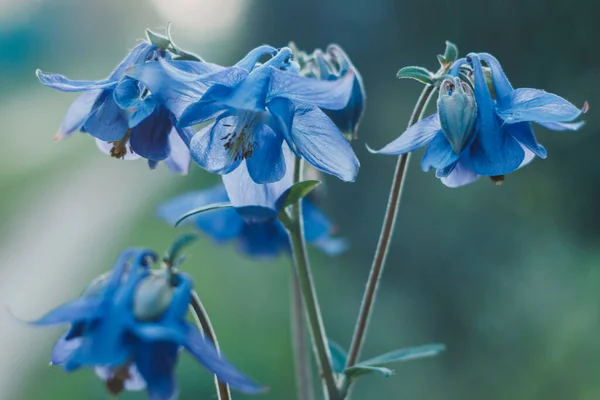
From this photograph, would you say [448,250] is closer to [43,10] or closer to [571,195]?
[571,195]

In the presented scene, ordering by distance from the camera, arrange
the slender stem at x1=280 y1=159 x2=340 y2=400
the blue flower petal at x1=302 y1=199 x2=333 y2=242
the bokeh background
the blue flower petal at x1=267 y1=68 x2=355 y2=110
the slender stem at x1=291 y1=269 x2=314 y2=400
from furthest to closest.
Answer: the bokeh background < the blue flower petal at x1=302 y1=199 x2=333 y2=242 < the slender stem at x1=291 y1=269 x2=314 y2=400 < the slender stem at x1=280 y1=159 x2=340 y2=400 < the blue flower petal at x1=267 y1=68 x2=355 y2=110

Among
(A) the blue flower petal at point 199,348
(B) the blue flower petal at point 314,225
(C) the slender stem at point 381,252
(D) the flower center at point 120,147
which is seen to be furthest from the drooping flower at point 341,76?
(A) the blue flower petal at point 199,348

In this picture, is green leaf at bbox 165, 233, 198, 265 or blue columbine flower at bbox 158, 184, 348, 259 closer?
green leaf at bbox 165, 233, 198, 265

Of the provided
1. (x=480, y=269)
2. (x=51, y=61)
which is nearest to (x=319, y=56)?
(x=480, y=269)

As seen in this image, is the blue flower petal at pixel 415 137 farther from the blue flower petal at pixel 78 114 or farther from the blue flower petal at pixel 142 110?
the blue flower petal at pixel 78 114

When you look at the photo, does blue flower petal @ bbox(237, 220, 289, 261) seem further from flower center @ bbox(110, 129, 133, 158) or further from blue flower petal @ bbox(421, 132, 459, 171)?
blue flower petal @ bbox(421, 132, 459, 171)

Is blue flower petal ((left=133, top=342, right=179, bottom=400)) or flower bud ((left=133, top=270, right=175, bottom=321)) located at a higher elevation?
flower bud ((left=133, top=270, right=175, bottom=321))

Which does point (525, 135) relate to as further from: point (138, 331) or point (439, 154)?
point (138, 331)

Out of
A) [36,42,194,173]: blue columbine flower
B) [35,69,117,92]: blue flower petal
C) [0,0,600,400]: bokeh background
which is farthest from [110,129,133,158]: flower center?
[0,0,600,400]: bokeh background
